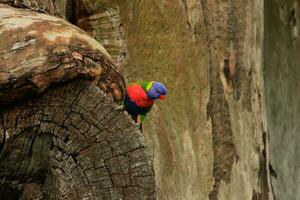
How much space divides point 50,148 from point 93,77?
15cm

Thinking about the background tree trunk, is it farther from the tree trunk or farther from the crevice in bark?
the tree trunk

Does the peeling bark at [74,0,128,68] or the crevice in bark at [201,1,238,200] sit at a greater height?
the peeling bark at [74,0,128,68]

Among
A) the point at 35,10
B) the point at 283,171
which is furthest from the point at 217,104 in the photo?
the point at 283,171

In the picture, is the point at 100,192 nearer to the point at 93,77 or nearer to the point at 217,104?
the point at 93,77

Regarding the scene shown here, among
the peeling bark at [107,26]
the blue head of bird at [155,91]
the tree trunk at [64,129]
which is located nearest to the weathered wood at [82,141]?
the tree trunk at [64,129]

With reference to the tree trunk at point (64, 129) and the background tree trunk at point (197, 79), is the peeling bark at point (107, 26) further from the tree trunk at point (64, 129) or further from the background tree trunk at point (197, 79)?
the tree trunk at point (64, 129)

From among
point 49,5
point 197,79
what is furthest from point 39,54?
point 197,79

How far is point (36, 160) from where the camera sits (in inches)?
54.7

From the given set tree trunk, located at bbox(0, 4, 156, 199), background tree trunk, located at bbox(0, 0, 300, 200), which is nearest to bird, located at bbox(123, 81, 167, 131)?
background tree trunk, located at bbox(0, 0, 300, 200)

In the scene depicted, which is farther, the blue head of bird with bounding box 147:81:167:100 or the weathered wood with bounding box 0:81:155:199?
the blue head of bird with bounding box 147:81:167:100

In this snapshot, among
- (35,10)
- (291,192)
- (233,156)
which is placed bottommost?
(291,192)

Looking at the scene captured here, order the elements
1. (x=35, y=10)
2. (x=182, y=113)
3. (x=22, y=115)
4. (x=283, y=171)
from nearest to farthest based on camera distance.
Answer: (x=22, y=115), (x=35, y=10), (x=182, y=113), (x=283, y=171)

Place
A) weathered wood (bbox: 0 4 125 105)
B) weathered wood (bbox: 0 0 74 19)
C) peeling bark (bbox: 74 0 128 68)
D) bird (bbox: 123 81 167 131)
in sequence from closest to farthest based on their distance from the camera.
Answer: weathered wood (bbox: 0 4 125 105) < weathered wood (bbox: 0 0 74 19) < bird (bbox: 123 81 167 131) < peeling bark (bbox: 74 0 128 68)

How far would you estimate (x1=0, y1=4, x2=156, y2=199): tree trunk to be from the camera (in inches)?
53.1
